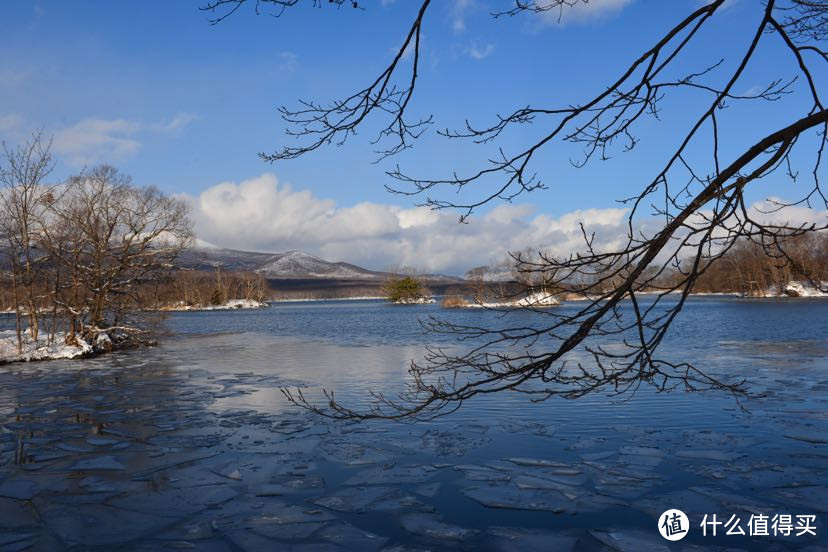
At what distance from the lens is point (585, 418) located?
29.1 feet

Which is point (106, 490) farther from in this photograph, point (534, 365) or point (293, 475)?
point (534, 365)

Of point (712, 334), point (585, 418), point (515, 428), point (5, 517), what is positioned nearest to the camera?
point (5, 517)

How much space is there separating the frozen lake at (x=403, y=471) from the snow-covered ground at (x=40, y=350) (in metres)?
6.69

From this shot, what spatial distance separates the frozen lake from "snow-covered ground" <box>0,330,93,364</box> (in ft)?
22.0

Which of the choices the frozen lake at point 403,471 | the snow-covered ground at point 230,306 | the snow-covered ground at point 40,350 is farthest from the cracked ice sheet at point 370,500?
the snow-covered ground at point 230,306

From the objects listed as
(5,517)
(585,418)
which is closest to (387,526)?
(5,517)

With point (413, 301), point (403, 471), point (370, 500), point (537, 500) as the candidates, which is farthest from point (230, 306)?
point (537, 500)

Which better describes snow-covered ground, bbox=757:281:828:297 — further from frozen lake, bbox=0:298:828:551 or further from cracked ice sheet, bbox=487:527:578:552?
cracked ice sheet, bbox=487:527:578:552

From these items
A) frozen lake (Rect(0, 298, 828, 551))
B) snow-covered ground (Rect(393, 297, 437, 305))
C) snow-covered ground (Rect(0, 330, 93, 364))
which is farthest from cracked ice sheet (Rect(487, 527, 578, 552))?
snow-covered ground (Rect(393, 297, 437, 305))

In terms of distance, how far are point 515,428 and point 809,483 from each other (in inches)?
135

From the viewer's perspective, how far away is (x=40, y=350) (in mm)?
18531

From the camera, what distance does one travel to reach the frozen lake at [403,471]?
15.8 feet

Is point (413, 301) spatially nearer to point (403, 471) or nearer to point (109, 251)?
point (109, 251)

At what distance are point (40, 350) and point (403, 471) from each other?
1628 centimetres
